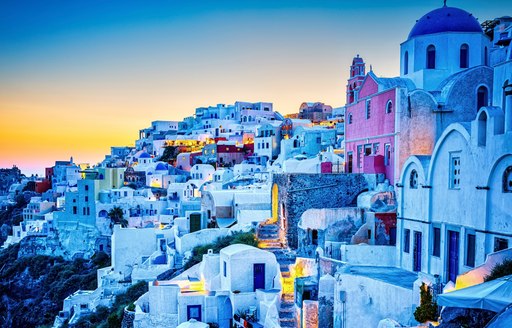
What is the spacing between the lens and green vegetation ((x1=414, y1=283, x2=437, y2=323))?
11.9 meters

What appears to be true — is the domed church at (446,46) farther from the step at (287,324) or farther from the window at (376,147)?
the step at (287,324)

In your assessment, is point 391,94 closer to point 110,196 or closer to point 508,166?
point 508,166

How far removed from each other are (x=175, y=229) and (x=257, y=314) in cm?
1637

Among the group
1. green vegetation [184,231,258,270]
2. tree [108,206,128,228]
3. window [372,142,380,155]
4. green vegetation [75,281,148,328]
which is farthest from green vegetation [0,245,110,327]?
window [372,142,380,155]

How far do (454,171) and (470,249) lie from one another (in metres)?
2.56

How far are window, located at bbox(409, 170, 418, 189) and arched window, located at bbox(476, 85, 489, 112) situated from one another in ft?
21.8

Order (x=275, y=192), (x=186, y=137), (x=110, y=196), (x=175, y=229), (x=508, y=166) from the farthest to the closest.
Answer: (x=186, y=137) → (x=110, y=196) → (x=175, y=229) → (x=275, y=192) → (x=508, y=166)

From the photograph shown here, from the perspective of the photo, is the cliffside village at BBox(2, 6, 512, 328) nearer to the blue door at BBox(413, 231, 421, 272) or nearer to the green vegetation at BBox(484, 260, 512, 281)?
the blue door at BBox(413, 231, 421, 272)

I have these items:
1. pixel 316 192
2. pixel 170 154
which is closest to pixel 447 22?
pixel 316 192

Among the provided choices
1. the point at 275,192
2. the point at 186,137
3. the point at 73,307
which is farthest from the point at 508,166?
the point at 186,137

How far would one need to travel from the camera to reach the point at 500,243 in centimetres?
1288

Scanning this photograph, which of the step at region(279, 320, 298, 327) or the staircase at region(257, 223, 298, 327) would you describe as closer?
the step at region(279, 320, 298, 327)

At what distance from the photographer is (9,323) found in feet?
148

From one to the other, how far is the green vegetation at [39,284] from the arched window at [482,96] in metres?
33.7
